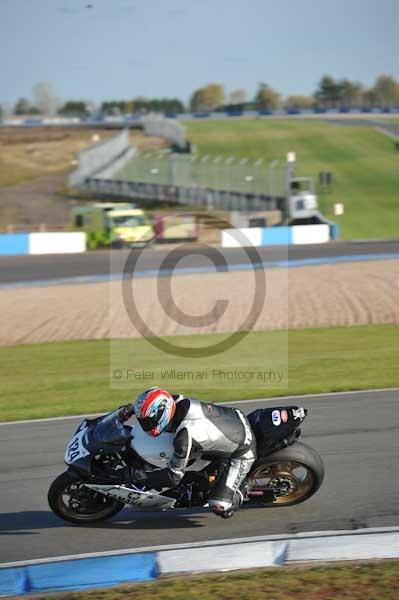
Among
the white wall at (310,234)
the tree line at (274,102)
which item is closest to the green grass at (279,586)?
the white wall at (310,234)

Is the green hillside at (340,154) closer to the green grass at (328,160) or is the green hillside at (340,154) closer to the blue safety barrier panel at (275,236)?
the green grass at (328,160)

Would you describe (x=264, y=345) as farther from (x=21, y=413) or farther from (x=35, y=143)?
(x=35, y=143)

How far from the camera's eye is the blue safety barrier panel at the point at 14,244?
126ft

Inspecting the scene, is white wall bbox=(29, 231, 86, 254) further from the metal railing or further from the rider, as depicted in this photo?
the rider

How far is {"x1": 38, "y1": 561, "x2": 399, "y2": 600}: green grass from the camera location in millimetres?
5875

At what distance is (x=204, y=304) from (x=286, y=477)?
47.2ft

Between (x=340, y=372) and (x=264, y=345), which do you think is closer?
(x=340, y=372)

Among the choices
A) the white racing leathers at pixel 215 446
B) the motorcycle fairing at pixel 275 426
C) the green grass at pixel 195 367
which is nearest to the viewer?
the white racing leathers at pixel 215 446

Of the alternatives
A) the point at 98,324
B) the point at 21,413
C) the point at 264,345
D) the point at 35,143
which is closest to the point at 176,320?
the point at 98,324

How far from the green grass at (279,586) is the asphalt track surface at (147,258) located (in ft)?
76.8

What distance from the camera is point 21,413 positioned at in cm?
1241

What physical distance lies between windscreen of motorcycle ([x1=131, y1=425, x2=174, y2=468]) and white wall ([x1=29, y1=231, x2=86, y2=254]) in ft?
105

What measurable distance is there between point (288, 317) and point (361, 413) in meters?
9.01
